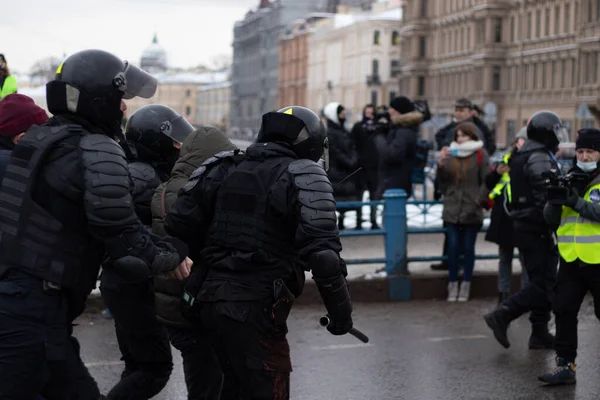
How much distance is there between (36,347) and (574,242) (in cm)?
411

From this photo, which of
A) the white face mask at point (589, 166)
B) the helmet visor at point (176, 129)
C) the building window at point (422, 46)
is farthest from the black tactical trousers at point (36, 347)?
the building window at point (422, 46)

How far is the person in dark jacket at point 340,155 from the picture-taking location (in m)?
13.8

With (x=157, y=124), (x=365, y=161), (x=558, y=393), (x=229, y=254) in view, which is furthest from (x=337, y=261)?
(x=365, y=161)

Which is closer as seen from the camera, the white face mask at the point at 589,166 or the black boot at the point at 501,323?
the white face mask at the point at 589,166

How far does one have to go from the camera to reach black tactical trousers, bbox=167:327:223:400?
5672mm

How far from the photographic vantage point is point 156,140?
6.07 m

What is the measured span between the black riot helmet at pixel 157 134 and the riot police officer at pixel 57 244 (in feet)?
4.89

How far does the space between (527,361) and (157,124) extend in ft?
11.8

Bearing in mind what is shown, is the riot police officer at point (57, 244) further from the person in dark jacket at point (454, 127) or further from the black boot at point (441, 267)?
the black boot at point (441, 267)

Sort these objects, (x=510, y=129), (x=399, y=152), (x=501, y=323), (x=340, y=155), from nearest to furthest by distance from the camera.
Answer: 1. (x=501, y=323)
2. (x=399, y=152)
3. (x=340, y=155)
4. (x=510, y=129)

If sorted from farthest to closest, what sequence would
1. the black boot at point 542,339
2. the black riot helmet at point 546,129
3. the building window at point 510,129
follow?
the building window at point 510,129
the black boot at point 542,339
the black riot helmet at point 546,129

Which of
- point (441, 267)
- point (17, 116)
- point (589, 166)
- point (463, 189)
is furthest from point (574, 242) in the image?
point (441, 267)

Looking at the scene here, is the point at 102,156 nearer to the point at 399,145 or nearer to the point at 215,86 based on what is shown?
the point at 399,145

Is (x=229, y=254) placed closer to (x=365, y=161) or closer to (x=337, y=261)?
(x=337, y=261)
